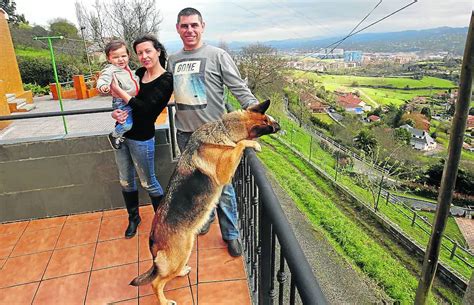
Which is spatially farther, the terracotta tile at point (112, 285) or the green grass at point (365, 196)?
the green grass at point (365, 196)

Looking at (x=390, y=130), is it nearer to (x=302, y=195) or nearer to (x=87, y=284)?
(x=302, y=195)

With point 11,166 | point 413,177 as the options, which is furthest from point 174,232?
Result: point 413,177

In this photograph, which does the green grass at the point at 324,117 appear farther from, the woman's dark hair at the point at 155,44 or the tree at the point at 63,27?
the woman's dark hair at the point at 155,44

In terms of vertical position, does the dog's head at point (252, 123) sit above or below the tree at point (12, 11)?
below

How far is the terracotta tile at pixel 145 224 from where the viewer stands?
304cm

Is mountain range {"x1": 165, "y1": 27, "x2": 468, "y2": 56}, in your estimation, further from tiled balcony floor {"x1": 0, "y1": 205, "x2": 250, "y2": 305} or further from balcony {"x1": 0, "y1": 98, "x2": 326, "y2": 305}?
tiled balcony floor {"x1": 0, "y1": 205, "x2": 250, "y2": 305}

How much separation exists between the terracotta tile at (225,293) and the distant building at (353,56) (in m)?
19.6

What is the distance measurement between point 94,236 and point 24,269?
2.01 ft

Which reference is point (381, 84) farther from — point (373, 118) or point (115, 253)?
point (115, 253)

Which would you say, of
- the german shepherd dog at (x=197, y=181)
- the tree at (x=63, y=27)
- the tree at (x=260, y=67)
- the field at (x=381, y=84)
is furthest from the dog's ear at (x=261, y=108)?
the tree at (x=63, y=27)

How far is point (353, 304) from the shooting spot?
A: 11867 millimetres

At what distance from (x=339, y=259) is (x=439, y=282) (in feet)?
16.0

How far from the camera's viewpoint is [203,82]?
2111 millimetres

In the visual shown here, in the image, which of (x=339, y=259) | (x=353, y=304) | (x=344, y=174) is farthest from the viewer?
(x=344, y=174)
